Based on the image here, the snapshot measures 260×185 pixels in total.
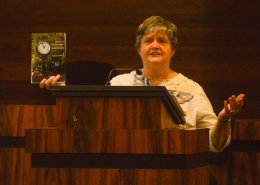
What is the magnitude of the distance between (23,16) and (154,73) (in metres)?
1.59

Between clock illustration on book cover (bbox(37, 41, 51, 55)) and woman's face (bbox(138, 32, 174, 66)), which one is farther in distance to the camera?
clock illustration on book cover (bbox(37, 41, 51, 55))

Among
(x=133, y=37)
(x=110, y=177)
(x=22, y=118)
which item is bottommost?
(x=110, y=177)

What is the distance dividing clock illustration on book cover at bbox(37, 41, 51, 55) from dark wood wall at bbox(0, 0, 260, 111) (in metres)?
0.08


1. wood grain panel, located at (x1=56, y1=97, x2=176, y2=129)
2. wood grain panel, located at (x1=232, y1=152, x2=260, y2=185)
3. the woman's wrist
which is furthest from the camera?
wood grain panel, located at (x1=232, y1=152, x2=260, y2=185)

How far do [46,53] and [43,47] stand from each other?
5cm

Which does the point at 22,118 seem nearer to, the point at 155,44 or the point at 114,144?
the point at 155,44

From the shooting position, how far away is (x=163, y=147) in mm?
2002

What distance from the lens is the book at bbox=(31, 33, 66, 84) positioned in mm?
4109

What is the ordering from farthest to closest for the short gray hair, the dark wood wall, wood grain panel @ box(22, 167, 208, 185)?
the dark wood wall
the short gray hair
wood grain panel @ box(22, 167, 208, 185)

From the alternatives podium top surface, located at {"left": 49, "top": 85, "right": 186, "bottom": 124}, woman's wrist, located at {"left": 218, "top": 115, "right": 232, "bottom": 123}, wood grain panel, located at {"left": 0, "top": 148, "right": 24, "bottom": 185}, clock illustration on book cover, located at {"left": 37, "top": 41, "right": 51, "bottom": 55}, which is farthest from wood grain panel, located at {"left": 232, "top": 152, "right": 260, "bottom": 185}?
clock illustration on book cover, located at {"left": 37, "top": 41, "right": 51, "bottom": 55}

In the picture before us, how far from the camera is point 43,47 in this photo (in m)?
4.11

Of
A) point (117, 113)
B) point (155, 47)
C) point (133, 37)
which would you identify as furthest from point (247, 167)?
point (117, 113)

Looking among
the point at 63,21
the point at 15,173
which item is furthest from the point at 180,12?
the point at 15,173

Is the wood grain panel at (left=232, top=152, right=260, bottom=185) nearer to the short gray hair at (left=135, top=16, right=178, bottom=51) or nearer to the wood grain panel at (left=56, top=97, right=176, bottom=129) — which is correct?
the short gray hair at (left=135, top=16, right=178, bottom=51)
